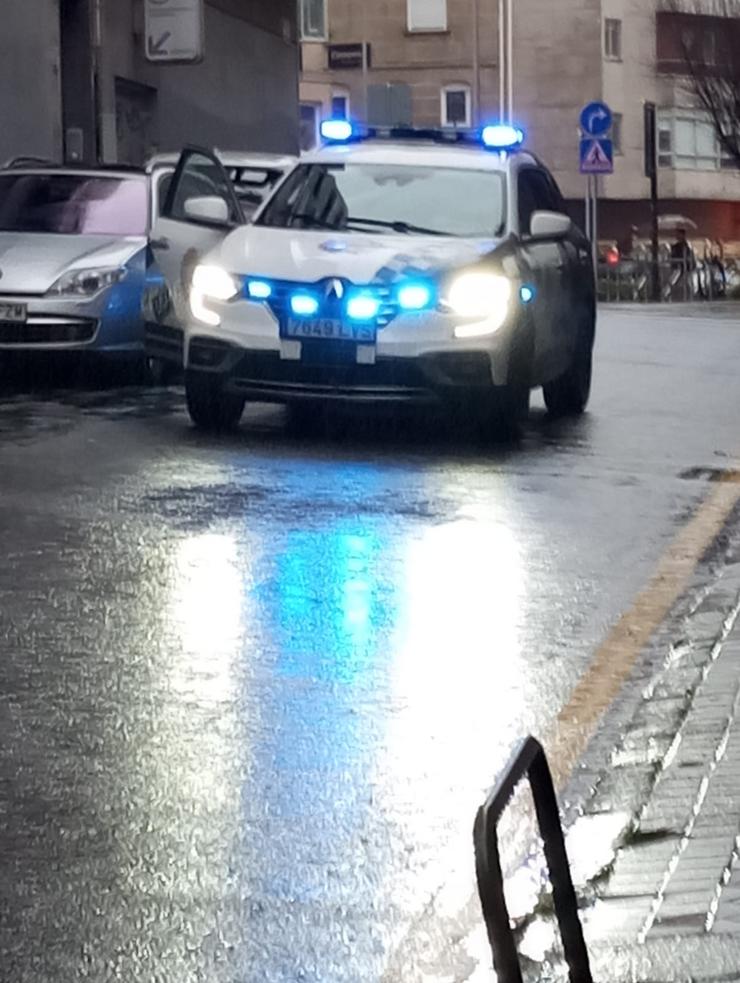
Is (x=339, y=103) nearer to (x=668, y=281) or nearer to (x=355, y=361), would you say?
(x=668, y=281)

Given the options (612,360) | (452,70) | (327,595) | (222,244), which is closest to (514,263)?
(222,244)

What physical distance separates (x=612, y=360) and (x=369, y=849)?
50.9 ft

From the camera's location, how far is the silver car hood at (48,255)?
15.6 metres

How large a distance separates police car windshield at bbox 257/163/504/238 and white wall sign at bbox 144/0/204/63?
14.7 metres

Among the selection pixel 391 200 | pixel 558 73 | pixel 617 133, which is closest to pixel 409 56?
pixel 558 73

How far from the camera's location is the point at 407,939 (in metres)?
4.64

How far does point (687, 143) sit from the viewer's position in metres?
71.0

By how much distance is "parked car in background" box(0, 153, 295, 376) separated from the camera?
1548cm

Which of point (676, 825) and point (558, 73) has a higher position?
point (558, 73)

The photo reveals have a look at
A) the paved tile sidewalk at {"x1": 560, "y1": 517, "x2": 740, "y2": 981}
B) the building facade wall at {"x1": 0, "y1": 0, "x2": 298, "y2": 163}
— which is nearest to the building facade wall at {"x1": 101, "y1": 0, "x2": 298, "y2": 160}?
the building facade wall at {"x1": 0, "y1": 0, "x2": 298, "y2": 163}

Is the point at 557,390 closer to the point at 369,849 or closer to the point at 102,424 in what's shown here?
the point at 102,424

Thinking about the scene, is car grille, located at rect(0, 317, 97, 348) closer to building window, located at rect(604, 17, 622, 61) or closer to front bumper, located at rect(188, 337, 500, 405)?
front bumper, located at rect(188, 337, 500, 405)

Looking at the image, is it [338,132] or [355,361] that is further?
[338,132]

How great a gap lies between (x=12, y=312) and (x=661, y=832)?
35.2 feet
